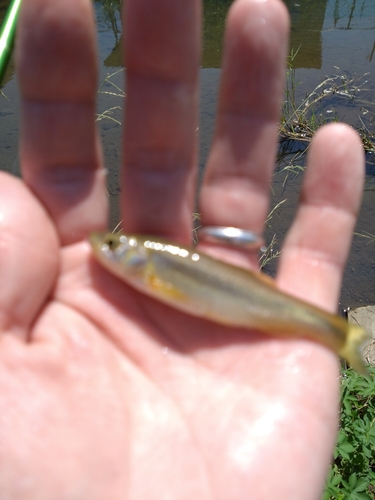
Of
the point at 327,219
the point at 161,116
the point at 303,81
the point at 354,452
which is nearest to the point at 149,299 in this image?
the point at 161,116

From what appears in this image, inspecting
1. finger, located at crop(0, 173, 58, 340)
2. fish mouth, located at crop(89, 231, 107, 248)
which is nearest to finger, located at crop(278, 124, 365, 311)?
fish mouth, located at crop(89, 231, 107, 248)

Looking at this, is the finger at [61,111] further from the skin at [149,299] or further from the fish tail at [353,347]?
the fish tail at [353,347]

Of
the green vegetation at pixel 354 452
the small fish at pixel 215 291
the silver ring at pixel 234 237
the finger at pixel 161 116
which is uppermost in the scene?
the finger at pixel 161 116

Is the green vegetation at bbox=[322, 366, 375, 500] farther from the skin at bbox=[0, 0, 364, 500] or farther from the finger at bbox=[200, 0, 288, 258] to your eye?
the finger at bbox=[200, 0, 288, 258]

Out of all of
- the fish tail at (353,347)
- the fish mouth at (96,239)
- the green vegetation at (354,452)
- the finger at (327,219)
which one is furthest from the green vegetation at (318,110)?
the fish mouth at (96,239)

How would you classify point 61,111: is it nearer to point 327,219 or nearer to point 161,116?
point 161,116

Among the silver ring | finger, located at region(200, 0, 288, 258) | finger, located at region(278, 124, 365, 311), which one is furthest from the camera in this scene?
the silver ring
